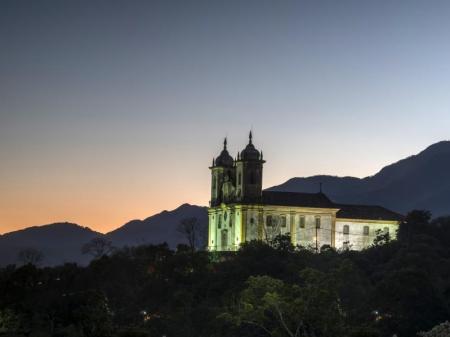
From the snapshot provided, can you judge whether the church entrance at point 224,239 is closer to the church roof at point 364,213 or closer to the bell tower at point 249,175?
the bell tower at point 249,175

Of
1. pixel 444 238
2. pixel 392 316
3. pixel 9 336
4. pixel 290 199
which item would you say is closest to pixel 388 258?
pixel 444 238

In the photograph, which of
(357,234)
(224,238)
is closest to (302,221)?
(357,234)

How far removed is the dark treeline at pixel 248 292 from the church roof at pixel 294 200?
23.7ft

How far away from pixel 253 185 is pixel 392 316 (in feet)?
159

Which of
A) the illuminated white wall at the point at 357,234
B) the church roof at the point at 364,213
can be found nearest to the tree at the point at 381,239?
the illuminated white wall at the point at 357,234

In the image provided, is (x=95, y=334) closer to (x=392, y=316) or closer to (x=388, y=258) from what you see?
(x=392, y=316)

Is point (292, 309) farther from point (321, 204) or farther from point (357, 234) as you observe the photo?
point (357, 234)

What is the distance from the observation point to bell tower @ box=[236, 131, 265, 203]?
123 m

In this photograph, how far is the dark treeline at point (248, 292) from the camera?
71.2 m

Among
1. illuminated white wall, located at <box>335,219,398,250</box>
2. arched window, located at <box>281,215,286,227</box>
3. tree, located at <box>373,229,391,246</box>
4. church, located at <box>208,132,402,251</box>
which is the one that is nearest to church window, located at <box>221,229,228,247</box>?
church, located at <box>208,132,402,251</box>

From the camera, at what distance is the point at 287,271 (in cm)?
10106

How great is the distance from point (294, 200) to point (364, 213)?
9.91m

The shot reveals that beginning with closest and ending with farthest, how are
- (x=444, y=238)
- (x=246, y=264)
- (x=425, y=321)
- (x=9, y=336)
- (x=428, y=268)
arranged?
(x=9, y=336), (x=425, y=321), (x=428, y=268), (x=246, y=264), (x=444, y=238)

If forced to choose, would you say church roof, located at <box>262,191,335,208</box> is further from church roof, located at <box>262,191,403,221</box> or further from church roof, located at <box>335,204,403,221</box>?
church roof, located at <box>335,204,403,221</box>
